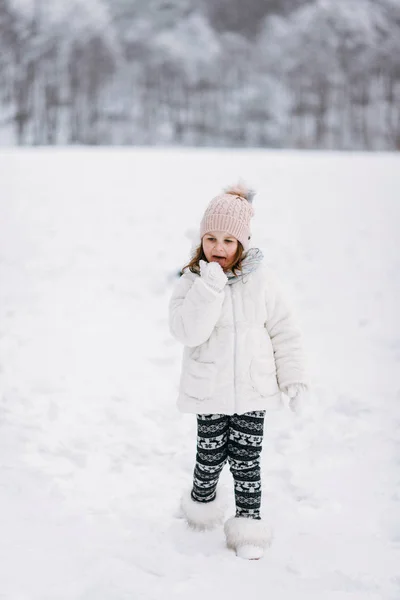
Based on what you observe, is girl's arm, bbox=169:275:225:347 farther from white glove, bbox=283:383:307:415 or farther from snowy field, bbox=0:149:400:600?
snowy field, bbox=0:149:400:600

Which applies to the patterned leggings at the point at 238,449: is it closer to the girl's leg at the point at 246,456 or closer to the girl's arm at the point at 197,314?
the girl's leg at the point at 246,456

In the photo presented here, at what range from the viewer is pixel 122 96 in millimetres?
8578

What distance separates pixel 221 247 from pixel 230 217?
12cm

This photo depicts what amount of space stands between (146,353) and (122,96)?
476cm

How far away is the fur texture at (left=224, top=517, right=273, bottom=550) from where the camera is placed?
2512 millimetres

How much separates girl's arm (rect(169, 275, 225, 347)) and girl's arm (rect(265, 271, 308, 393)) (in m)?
0.28

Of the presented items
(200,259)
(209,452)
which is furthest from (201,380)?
(200,259)

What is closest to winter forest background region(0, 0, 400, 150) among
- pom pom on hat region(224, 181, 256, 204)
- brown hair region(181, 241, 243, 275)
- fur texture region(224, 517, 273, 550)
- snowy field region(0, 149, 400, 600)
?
snowy field region(0, 149, 400, 600)

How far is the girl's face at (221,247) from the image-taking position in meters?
2.50

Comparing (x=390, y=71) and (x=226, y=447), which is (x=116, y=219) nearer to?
(x=390, y=71)

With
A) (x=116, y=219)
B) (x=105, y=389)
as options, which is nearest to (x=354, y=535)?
(x=105, y=389)

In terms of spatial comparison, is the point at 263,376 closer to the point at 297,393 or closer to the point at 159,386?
the point at 297,393

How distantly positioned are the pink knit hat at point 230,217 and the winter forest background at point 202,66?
629 cm

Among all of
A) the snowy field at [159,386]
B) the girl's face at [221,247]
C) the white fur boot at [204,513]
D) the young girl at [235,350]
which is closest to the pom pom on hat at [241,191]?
the young girl at [235,350]
